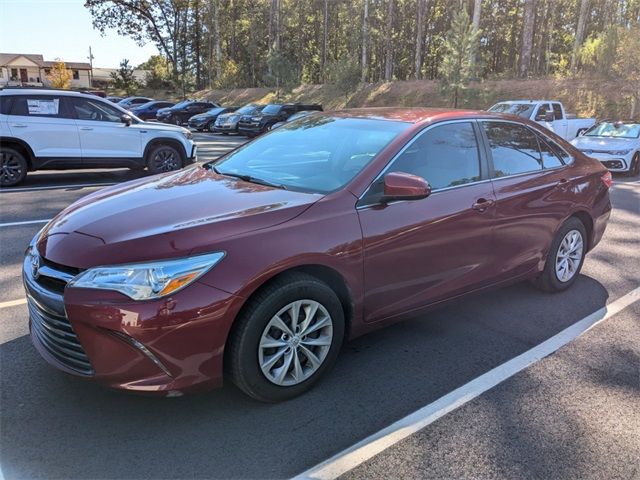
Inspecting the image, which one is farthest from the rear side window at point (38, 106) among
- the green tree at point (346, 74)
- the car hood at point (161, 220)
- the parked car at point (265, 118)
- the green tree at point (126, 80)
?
the green tree at point (126, 80)

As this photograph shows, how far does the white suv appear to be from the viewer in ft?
32.2

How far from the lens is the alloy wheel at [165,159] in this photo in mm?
11320

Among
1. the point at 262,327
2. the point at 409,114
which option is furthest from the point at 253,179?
the point at 409,114

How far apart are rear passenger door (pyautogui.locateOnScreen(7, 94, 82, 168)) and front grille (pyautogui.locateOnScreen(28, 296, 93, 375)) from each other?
817 centimetres

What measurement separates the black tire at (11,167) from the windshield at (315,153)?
7.20 metres

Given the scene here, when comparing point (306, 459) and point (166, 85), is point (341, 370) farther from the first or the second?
point (166, 85)

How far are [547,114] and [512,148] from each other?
12604 millimetres

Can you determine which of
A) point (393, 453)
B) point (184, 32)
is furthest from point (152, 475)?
point (184, 32)

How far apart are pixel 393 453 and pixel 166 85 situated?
64.0m

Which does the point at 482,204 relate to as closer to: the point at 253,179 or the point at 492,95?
the point at 253,179

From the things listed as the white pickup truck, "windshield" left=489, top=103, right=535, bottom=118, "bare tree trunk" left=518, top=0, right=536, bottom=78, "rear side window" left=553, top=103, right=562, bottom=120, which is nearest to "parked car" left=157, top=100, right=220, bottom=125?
"bare tree trunk" left=518, top=0, right=536, bottom=78

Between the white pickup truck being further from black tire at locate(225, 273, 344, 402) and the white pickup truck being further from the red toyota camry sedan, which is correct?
black tire at locate(225, 273, 344, 402)

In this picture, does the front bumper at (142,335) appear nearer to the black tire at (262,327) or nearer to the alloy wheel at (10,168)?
the black tire at (262,327)

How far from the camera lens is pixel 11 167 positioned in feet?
32.2
